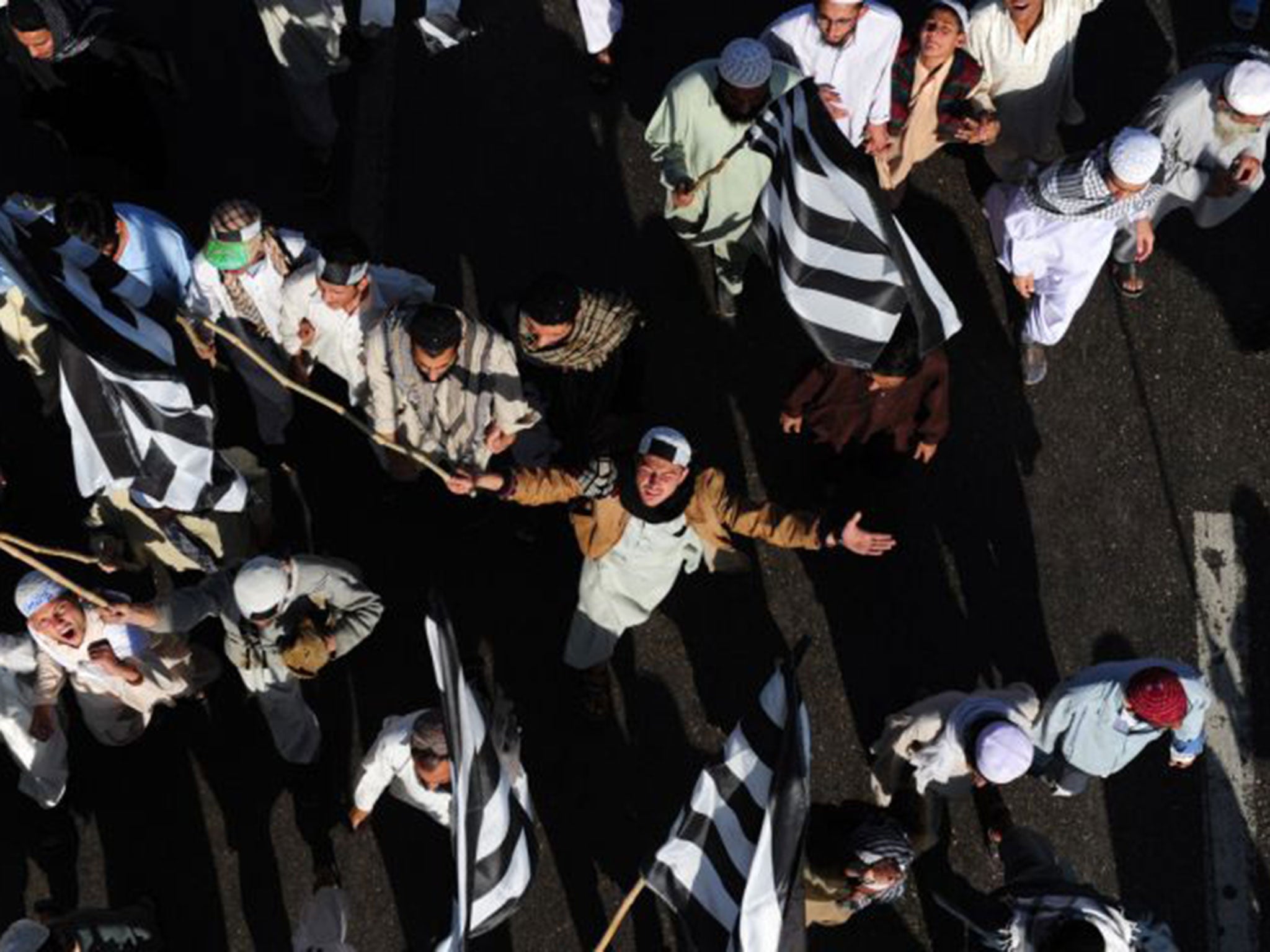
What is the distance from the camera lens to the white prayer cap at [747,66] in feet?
21.9

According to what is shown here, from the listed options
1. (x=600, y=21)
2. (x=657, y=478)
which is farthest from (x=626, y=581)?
(x=600, y=21)

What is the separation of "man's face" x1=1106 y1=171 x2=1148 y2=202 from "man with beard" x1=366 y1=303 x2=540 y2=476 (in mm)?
3056

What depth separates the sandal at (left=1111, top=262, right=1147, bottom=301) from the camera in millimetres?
8328

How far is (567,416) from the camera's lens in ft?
23.5

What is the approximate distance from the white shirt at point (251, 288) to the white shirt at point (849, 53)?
268 centimetres

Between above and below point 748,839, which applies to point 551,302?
above

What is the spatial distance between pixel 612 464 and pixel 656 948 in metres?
2.69

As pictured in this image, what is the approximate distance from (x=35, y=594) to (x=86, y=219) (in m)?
1.72

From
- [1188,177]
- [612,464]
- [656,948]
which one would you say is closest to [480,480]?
[612,464]

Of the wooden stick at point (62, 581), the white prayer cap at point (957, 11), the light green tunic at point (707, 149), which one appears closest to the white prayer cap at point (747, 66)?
the light green tunic at point (707, 149)

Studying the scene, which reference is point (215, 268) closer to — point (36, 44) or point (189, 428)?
point (189, 428)

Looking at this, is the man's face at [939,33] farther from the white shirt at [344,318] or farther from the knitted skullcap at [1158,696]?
the knitted skullcap at [1158,696]

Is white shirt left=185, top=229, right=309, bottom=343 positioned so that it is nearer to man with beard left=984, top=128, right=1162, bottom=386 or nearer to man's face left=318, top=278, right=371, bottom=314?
man's face left=318, top=278, right=371, bottom=314

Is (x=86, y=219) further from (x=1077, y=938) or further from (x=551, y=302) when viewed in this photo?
(x=1077, y=938)
